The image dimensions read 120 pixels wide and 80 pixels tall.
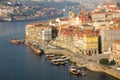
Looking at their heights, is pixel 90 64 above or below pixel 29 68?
above

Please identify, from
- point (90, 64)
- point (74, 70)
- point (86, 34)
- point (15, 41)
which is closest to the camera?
point (74, 70)

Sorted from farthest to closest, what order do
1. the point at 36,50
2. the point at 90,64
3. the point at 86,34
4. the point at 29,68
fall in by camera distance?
the point at 36,50
the point at 86,34
the point at 29,68
the point at 90,64

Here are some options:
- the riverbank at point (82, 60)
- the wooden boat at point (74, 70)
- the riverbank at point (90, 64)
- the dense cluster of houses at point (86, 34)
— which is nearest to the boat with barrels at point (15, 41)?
the dense cluster of houses at point (86, 34)

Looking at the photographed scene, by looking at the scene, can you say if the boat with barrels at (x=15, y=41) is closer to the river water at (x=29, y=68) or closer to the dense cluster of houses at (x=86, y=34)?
the dense cluster of houses at (x=86, y=34)

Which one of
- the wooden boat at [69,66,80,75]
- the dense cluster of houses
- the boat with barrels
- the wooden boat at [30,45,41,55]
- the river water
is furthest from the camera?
the boat with barrels

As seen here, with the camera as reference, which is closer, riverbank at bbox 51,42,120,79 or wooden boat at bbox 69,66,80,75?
riverbank at bbox 51,42,120,79

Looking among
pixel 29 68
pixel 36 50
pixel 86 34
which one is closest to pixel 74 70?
pixel 29 68

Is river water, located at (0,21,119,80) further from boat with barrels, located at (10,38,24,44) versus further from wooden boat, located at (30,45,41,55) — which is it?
boat with barrels, located at (10,38,24,44)

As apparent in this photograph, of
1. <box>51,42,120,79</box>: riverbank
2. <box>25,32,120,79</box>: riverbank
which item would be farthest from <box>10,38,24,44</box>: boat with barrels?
<box>51,42,120,79</box>: riverbank

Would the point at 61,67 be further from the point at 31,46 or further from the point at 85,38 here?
the point at 31,46

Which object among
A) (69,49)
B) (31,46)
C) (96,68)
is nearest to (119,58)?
(96,68)

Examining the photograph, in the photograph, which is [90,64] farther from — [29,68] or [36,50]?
[36,50]
